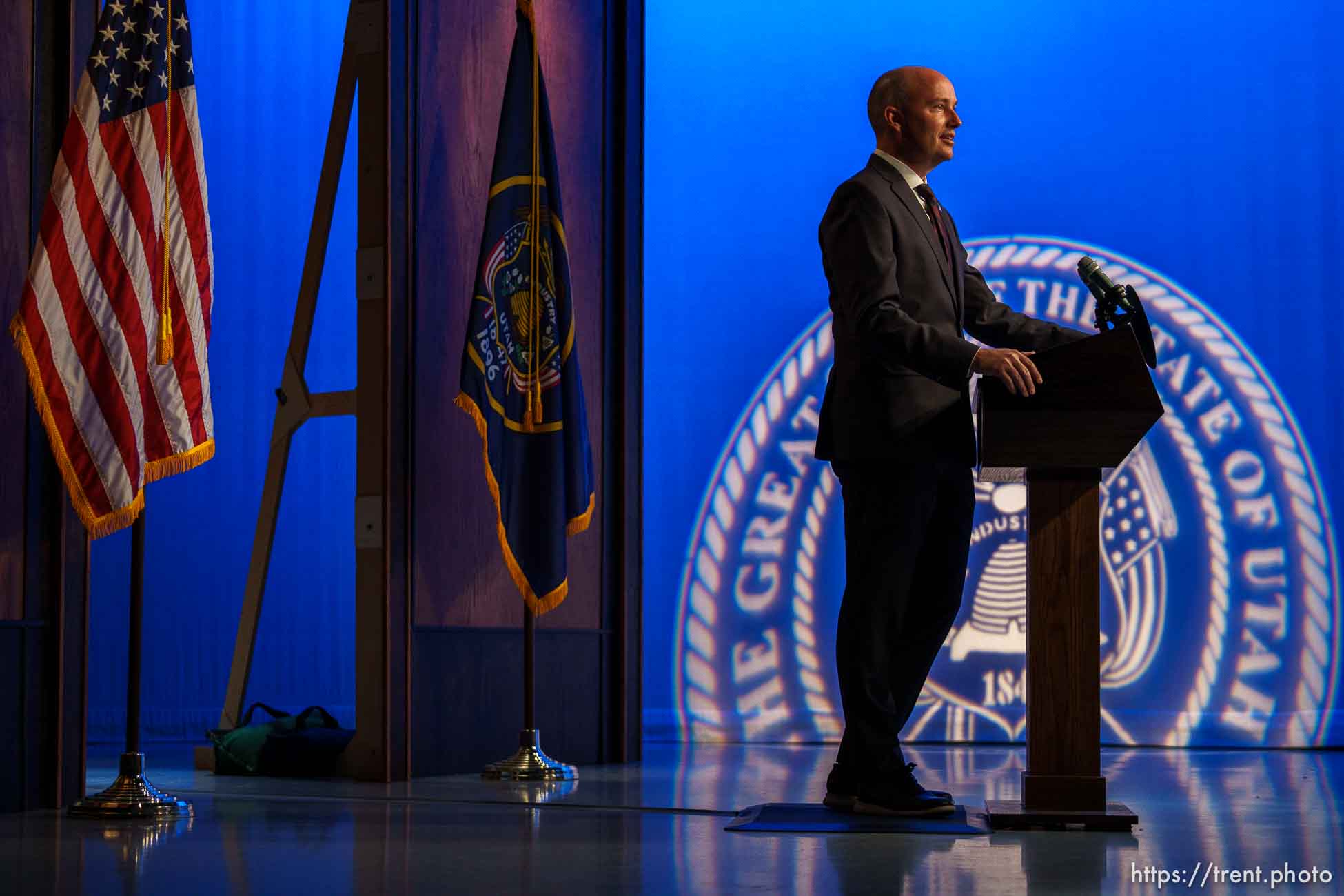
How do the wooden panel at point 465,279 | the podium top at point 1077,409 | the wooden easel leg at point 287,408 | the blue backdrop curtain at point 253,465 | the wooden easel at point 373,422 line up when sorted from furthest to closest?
1. the blue backdrop curtain at point 253,465
2. the wooden easel leg at point 287,408
3. the wooden panel at point 465,279
4. the wooden easel at point 373,422
5. the podium top at point 1077,409

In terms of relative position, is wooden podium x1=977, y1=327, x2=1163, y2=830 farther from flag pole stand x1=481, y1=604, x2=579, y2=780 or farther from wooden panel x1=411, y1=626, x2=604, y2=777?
wooden panel x1=411, y1=626, x2=604, y2=777

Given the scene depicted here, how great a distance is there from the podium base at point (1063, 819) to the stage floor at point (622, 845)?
1.5 inches

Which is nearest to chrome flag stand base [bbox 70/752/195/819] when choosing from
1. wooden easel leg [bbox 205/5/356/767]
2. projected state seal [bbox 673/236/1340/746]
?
wooden easel leg [bbox 205/5/356/767]

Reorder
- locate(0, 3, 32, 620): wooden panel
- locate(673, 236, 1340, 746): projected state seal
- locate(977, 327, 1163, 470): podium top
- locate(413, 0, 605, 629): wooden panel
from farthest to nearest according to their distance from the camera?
locate(673, 236, 1340, 746): projected state seal → locate(413, 0, 605, 629): wooden panel → locate(0, 3, 32, 620): wooden panel → locate(977, 327, 1163, 470): podium top

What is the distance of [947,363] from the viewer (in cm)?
249

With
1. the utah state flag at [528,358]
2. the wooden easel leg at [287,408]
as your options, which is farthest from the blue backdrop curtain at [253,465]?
the utah state flag at [528,358]

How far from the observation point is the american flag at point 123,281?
282 cm

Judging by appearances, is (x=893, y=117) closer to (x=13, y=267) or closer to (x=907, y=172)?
(x=907, y=172)

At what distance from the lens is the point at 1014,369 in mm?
2391

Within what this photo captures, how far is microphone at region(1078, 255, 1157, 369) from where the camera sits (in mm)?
2549

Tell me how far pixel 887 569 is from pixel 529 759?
136 cm

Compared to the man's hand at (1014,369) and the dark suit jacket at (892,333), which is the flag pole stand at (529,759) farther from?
the man's hand at (1014,369)

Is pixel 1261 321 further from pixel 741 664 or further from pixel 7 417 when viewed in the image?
pixel 7 417

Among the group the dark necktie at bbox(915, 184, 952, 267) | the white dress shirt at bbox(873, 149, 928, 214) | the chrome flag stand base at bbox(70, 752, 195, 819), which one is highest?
the white dress shirt at bbox(873, 149, 928, 214)
